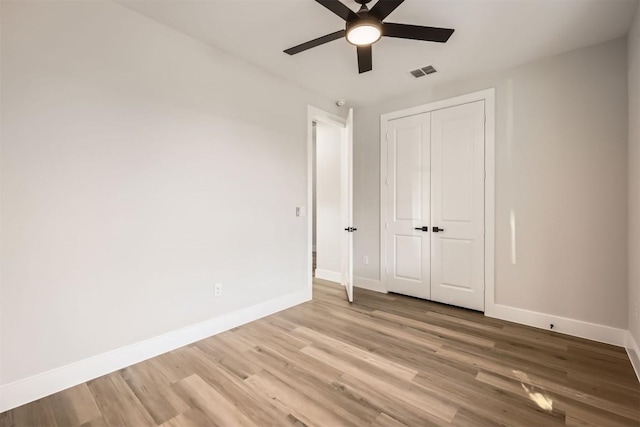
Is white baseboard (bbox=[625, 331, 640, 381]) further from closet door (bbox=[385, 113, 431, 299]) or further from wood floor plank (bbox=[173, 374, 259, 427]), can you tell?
wood floor plank (bbox=[173, 374, 259, 427])

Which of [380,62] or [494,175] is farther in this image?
[494,175]

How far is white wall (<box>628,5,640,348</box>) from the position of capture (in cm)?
207

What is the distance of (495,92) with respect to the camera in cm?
309

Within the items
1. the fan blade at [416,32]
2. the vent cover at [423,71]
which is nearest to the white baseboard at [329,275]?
the vent cover at [423,71]

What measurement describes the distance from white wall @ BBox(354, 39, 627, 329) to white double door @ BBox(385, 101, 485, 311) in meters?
0.23

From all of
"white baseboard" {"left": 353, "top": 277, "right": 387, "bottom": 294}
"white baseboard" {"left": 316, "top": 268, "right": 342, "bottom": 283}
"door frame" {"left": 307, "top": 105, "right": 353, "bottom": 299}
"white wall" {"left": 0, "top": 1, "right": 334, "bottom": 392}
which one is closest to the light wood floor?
"white wall" {"left": 0, "top": 1, "right": 334, "bottom": 392}

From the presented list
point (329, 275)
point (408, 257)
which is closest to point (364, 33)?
point (408, 257)

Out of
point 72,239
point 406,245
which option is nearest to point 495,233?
point 406,245

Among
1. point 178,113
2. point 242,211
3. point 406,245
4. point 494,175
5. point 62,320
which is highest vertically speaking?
point 178,113

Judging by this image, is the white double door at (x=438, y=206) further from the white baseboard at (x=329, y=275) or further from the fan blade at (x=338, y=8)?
the fan blade at (x=338, y=8)

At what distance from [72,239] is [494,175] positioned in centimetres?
373

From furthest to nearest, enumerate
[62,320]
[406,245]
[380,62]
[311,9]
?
[406,245] → [380,62] → [311,9] → [62,320]

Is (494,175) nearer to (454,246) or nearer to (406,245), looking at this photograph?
(454,246)

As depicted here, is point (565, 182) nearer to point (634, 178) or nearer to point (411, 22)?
point (634, 178)
